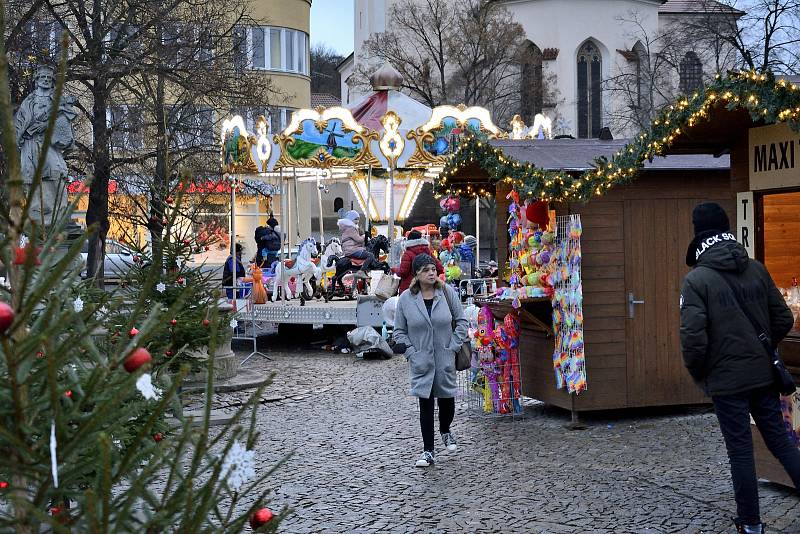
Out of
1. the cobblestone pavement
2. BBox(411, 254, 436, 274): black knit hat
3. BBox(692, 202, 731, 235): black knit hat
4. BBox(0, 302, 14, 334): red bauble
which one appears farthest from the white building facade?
BBox(0, 302, 14, 334): red bauble

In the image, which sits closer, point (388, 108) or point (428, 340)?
point (428, 340)

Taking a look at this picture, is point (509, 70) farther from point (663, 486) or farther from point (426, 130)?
point (663, 486)

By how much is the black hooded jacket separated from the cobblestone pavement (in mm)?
1061

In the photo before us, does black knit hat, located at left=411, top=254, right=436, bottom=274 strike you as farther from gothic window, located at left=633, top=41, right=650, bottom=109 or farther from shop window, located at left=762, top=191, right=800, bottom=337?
gothic window, located at left=633, top=41, right=650, bottom=109

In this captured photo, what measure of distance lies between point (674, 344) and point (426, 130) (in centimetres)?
993

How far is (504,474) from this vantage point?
26.6 feet

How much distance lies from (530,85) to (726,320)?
1729 inches

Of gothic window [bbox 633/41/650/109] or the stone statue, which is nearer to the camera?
the stone statue

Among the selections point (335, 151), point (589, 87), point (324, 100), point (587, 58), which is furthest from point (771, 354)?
point (324, 100)

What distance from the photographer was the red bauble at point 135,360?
2148mm

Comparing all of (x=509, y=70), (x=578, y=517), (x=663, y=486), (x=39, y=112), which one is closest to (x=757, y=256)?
(x=663, y=486)

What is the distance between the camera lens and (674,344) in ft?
33.6

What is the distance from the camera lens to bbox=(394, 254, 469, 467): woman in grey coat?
852 centimetres

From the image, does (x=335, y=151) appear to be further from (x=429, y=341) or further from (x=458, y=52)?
(x=458, y=52)
